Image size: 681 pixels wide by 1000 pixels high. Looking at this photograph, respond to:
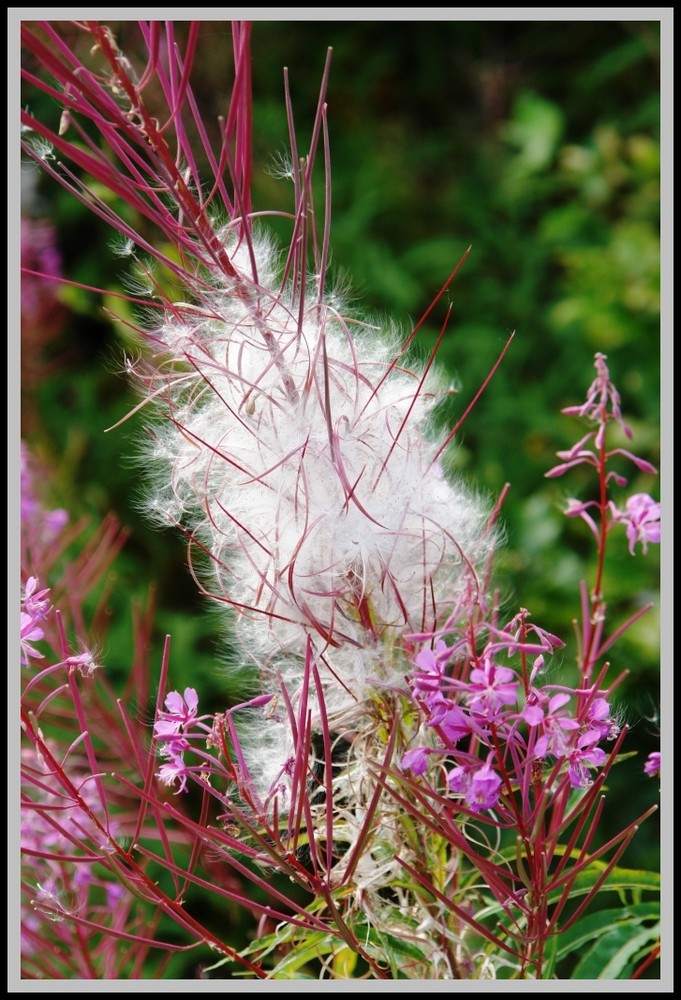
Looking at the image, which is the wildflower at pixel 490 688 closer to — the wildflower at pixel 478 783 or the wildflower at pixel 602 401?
the wildflower at pixel 478 783

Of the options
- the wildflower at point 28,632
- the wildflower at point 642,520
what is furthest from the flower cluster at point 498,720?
the wildflower at point 28,632

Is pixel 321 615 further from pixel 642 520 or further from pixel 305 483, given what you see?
pixel 642 520

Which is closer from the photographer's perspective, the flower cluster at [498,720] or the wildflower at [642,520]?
the flower cluster at [498,720]

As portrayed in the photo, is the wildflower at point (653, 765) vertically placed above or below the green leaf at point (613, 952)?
above

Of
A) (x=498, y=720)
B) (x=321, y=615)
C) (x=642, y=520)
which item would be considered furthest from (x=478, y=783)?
(x=642, y=520)

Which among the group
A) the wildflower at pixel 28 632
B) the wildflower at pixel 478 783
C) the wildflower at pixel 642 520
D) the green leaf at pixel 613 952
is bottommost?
the green leaf at pixel 613 952

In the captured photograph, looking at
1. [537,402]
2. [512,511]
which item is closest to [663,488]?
[512,511]

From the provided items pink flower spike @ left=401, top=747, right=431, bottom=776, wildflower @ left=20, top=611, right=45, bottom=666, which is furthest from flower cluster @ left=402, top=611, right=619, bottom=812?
wildflower @ left=20, top=611, right=45, bottom=666

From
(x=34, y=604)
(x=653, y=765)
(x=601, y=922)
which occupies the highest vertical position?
(x=34, y=604)
